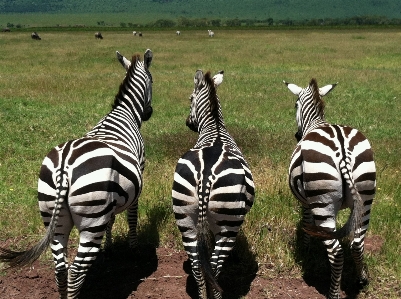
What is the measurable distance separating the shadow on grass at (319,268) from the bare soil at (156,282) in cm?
1

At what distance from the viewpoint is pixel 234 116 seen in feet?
42.9

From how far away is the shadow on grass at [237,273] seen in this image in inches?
197

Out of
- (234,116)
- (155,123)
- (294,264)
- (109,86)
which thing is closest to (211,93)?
(294,264)

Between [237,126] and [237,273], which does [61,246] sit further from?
[237,126]

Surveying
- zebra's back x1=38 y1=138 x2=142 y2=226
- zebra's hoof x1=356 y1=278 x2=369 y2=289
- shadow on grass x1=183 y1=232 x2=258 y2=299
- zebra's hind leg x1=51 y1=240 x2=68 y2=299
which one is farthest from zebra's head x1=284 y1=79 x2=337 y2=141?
zebra's hind leg x1=51 y1=240 x2=68 y2=299

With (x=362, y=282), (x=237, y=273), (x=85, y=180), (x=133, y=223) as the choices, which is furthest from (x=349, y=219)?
(x=133, y=223)

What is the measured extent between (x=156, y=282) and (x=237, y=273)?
39.8 inches

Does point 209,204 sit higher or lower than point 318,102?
lower

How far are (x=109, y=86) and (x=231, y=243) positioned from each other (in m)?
14.4

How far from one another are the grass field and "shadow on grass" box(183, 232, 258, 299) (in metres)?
0.07

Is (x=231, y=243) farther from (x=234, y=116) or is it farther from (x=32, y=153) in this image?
(x=234, y=116)

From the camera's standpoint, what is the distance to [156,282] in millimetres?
5156

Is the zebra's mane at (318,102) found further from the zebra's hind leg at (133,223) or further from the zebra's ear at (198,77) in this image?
the zebra's hind leg at (133,223)

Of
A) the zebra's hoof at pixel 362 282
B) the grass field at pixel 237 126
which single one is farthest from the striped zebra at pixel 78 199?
the zebra's hoof at pixel 362 282
